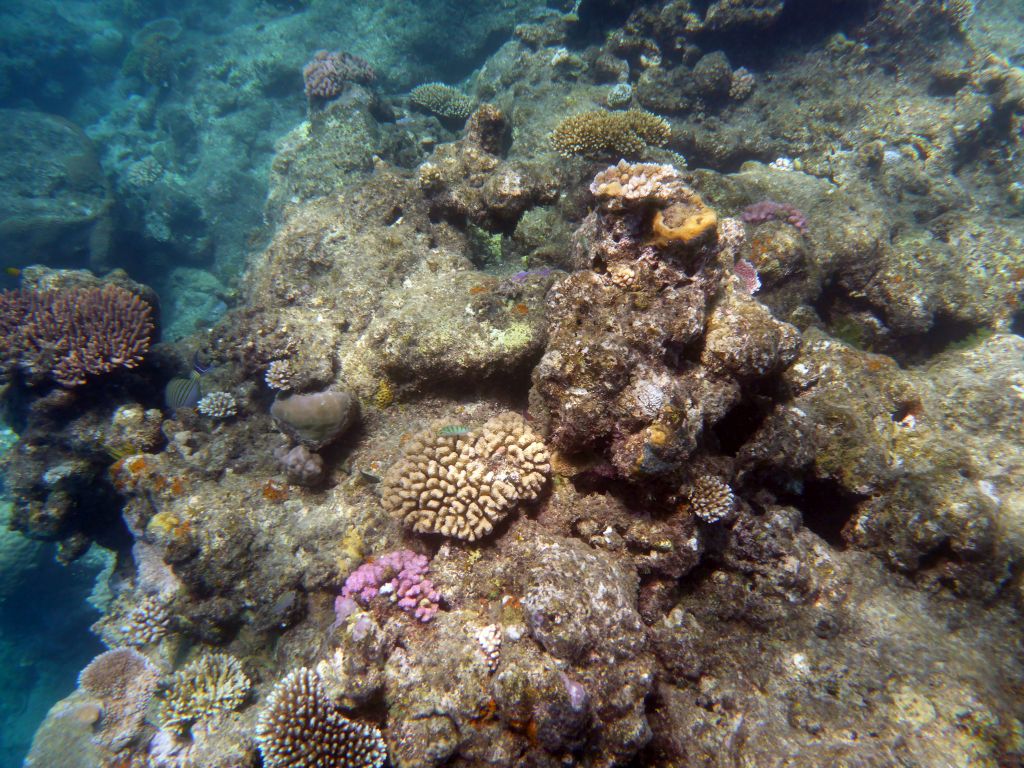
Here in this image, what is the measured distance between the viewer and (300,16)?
715 inches

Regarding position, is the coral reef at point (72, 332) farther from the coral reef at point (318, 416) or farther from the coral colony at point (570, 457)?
the coral reef at point (318, 416)

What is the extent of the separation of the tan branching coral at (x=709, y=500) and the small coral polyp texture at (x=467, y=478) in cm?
120

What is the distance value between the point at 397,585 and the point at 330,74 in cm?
1230

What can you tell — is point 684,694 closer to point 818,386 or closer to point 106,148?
point 818,386

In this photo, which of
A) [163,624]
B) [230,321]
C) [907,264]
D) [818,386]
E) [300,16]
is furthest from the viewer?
[300,16]

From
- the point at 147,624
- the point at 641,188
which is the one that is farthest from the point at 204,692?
the point at 641,188

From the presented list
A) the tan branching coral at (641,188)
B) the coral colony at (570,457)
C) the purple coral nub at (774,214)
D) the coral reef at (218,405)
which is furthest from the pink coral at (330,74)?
the tan branching coral at (641,188)

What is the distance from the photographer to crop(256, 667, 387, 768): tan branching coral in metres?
3.49

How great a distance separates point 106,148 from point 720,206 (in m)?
23.5

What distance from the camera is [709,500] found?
3709 millimetres

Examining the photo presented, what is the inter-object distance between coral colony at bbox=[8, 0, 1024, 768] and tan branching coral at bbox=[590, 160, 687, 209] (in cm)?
3

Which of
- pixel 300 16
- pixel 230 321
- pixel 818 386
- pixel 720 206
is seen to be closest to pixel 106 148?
pixel 300 16

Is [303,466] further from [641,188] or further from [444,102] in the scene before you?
[444,102]

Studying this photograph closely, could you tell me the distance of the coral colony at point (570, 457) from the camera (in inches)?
136
